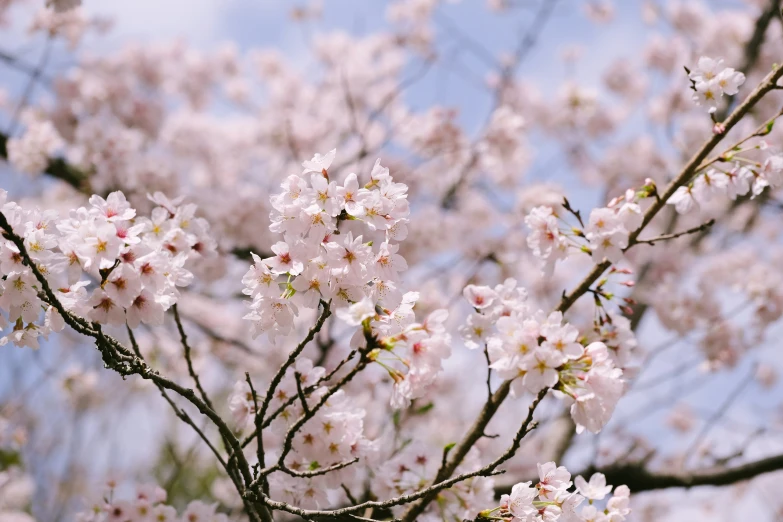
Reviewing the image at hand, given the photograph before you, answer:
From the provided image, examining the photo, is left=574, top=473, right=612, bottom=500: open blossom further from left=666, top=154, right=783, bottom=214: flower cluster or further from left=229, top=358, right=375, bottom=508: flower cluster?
left=666, top=154, right=783, bottom=214: flower cluster

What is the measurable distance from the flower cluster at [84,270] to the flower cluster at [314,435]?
52 centimetres

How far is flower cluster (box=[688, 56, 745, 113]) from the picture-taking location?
2.02 m

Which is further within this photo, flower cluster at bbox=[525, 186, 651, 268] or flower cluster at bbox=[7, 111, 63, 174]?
flower cluster at bbox=[7, 111, 63, 174]

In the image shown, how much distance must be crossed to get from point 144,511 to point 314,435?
2.55 feet

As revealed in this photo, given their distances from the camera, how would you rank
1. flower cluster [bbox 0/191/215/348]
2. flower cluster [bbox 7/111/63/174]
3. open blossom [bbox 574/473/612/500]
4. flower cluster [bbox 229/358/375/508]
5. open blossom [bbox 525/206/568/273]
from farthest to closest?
flower cluster [bbox 7/111/63/174]
open blossom [bbox 525/206/568/273]
flower cluster [bbox 229/358/375/508]
open blossom [bbox 574/473/612/500]
flower cluster [bbox 0/191/215/348]

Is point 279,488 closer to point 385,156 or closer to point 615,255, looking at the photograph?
point 615,255

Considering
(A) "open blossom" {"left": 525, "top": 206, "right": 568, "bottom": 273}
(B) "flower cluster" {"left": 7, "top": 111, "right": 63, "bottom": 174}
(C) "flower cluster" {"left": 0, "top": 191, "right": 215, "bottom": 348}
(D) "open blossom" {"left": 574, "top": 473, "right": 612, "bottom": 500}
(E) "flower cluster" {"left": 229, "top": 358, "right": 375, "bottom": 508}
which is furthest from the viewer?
(B) "flower cluster" {"left": 7, "top": 111, "right": 63, "bottom": 174}

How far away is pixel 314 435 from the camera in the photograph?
1.92 metres

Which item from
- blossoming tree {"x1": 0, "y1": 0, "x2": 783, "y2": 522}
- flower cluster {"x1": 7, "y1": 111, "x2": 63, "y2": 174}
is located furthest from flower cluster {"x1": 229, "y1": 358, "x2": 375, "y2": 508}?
flower cluster {"x1": 7, "y1": 111, "x2": 63, "y2": 174}

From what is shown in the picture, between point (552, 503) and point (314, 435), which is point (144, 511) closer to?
point (314, 435)

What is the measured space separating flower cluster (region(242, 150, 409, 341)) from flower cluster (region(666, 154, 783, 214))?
3.67 feet

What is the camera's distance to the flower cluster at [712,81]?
A: 6.62 ft

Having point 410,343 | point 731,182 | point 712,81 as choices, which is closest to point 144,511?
point 410,343

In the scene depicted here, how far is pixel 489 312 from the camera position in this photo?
1961mm
